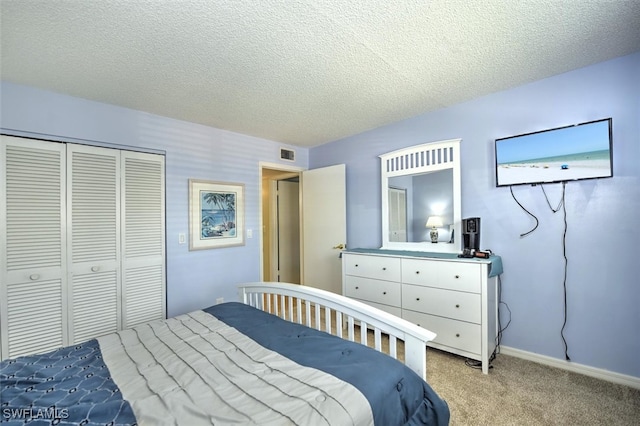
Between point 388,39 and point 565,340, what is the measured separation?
2.61 m

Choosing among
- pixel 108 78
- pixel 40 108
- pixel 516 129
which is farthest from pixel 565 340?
pixel 40 108

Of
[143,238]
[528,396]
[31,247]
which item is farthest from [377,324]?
[31,247]

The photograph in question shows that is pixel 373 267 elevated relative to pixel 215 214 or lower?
lower

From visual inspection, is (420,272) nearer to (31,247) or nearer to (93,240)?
(93,240)

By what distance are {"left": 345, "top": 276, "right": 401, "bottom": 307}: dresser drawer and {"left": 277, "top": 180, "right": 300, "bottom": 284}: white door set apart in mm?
2152

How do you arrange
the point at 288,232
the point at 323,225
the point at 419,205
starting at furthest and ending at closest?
1. the point at 288,232
2. the point at 323,225
3. the point at 419,205

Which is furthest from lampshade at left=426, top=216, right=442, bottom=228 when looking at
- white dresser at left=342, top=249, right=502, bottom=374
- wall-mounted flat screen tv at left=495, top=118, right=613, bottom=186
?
wall-mounted flat screen tv at left=495, top=118, right=613, bottom=186

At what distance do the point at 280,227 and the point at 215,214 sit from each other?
6.02ft

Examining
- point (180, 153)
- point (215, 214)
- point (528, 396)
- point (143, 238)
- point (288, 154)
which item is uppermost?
point (288, 154)

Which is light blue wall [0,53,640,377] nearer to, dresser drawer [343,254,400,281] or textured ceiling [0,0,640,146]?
textured ceiling [0,0,640,146]

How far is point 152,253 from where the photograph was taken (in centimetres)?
278

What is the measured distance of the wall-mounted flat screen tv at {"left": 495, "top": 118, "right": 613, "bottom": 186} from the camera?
6.64 feet

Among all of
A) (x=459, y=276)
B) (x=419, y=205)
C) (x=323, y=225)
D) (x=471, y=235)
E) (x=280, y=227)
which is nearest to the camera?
(x=459, y=276)

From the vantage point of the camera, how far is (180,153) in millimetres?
3020
